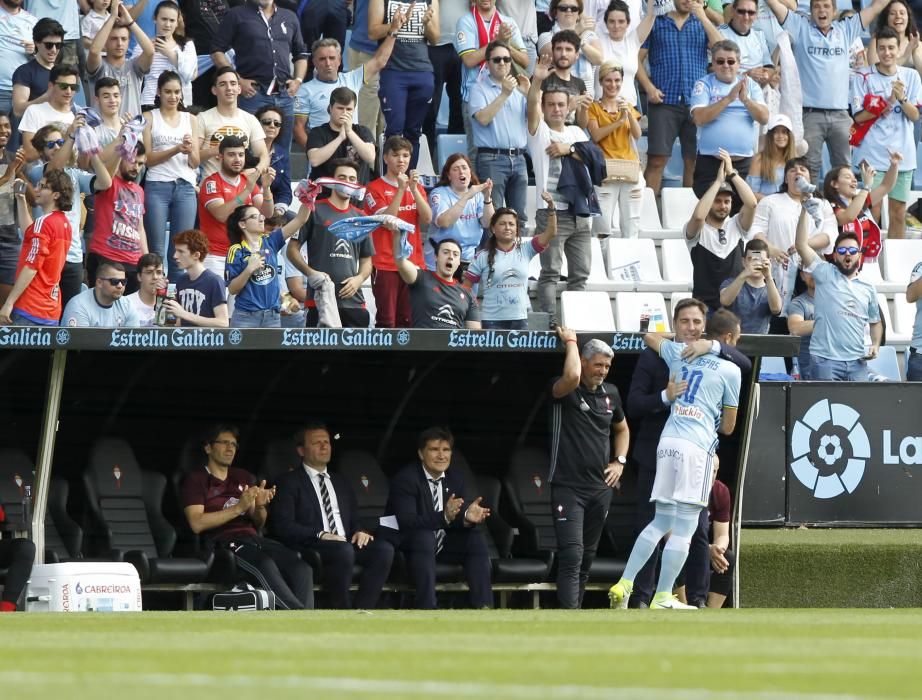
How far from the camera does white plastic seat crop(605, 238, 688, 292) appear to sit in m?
16.1

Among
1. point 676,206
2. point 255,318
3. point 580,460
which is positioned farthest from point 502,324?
point 676,206

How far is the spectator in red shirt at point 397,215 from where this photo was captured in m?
13.3

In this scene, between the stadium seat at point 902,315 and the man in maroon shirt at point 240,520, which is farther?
the stadium seat at point 902,315

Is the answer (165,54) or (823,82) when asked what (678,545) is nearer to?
(165,54)

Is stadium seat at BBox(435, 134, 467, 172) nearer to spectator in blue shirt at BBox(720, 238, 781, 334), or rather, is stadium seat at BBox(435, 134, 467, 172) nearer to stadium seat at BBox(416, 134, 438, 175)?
stadium seat at BBox(416, 134, 438, 175)

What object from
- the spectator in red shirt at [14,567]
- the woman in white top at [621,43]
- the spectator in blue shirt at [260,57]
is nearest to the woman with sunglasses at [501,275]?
the spectator in blue shirt at [260,57]

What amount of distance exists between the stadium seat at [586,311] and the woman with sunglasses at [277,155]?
242 cm

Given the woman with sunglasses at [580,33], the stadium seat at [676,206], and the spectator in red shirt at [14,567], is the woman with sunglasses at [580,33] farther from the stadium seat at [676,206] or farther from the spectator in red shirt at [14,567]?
the spectator in red shirt at [14,567]

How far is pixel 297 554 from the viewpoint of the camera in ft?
39.5

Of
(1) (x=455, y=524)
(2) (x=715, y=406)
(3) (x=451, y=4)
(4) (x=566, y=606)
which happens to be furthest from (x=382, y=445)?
(3) (x=451, y=4)

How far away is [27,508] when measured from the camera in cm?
1194

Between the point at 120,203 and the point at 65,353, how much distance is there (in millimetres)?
1692

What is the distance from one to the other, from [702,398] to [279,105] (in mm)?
5480

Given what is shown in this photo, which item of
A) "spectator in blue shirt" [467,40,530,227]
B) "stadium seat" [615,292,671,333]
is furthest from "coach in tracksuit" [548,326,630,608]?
"spectator in blue shirt" [467,40,530,227]
